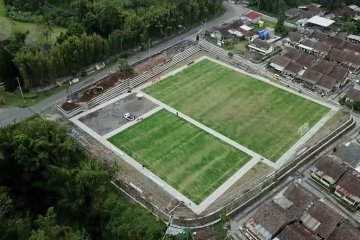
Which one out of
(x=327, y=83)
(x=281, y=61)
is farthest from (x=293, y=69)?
(x=327, y=83)

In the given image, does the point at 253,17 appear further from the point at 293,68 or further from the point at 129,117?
the point at 129,117

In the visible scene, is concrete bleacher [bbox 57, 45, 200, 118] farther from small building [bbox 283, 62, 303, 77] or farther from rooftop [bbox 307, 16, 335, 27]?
rooftop [bbox 307, 16, 335, 27]

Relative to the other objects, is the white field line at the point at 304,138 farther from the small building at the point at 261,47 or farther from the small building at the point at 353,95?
the small building at the point at 261,47

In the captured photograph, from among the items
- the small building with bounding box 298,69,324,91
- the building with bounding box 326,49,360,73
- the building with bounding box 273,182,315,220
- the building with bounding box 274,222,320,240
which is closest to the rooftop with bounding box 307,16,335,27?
the building with bounding box 326,49,360,73

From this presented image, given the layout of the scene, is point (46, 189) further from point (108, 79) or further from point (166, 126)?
point (108, 79)

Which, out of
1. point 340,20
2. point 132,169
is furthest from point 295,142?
point 340,20

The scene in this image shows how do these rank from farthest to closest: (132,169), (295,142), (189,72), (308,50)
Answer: (308,50), (189,72), (295,142), (132,169)

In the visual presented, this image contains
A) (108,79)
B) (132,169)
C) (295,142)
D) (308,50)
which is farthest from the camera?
(308,50)
